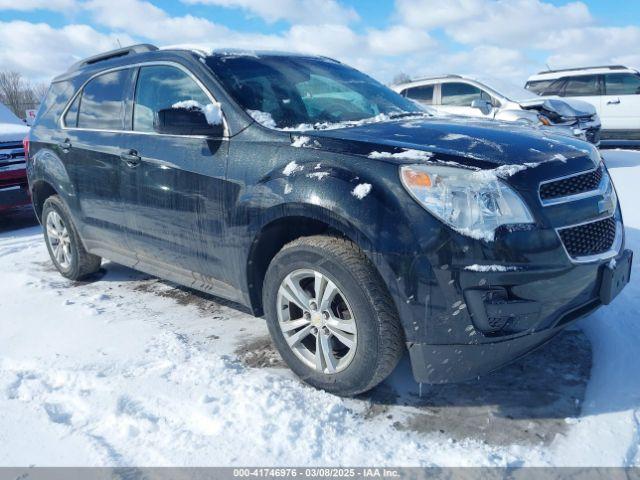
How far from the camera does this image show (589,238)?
242 cm

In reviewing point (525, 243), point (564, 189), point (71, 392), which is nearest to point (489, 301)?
point (525, 243)

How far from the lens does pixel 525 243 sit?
221 cm

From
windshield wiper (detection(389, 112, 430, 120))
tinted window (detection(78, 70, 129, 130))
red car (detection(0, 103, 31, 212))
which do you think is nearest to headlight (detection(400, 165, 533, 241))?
windshield wiper (detection(389, 112, 430, 120))

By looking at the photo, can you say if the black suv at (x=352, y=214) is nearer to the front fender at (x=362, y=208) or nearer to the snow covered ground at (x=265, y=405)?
the front fender at (x=362, y=208)

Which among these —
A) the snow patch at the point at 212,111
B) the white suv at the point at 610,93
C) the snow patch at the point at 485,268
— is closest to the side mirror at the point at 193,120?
the snow patch at the point at 212,111

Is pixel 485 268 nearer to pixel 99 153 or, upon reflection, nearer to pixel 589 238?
pixel 589 238

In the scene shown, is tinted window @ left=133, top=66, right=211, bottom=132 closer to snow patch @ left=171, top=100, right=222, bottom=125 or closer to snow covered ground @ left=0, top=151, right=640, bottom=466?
snow patch @ left=171, top=100, right=222, bottom=125

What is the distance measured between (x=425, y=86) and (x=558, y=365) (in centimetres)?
828

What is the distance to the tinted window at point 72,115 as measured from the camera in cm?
431

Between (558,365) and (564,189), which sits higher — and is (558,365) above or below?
below

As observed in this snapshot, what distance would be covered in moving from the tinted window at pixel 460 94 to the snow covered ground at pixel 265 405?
21.9 feet

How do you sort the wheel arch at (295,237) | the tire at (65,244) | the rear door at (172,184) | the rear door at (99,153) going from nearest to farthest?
the wheel arch at (295,237), the rear door at (172,184), the rear door at (99,153), the tire at (65,244)

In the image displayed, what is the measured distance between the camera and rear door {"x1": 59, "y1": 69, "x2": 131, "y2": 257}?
12.4ft

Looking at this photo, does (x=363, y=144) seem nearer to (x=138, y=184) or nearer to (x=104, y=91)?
(x=138, y=184)
